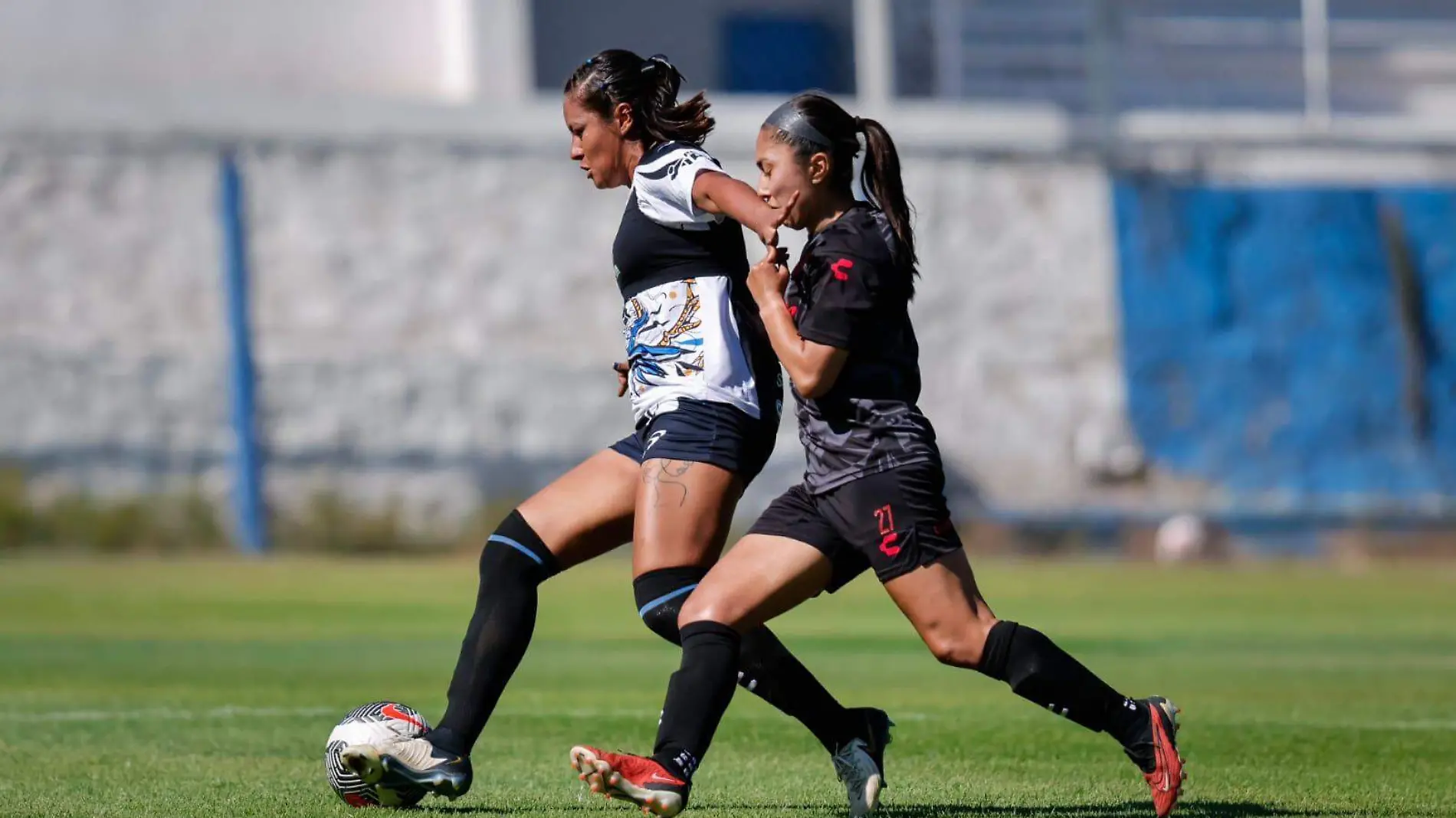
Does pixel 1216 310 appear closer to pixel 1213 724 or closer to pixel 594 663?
pixel 594 663

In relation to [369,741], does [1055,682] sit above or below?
above

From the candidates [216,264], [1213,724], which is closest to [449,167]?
[216,264]

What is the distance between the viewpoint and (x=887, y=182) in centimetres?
546

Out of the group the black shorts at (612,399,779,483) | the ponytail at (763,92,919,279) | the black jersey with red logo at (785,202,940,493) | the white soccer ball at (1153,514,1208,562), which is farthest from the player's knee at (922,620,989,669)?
the white soccer ball at (1153,514,1208,562)

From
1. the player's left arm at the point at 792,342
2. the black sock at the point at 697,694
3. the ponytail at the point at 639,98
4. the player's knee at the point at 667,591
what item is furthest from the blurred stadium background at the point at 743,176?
the player's left arm at the point at 792,342

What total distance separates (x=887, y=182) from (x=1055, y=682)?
135cm

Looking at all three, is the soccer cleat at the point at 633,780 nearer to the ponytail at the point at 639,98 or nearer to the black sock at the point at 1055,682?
the black sock at the point at 1055,682

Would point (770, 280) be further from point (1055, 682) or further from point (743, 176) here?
point (743, 176)

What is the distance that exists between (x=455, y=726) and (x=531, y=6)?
59.1 feet

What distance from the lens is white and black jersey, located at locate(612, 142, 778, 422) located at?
5734 millimetres

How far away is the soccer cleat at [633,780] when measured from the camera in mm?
4992

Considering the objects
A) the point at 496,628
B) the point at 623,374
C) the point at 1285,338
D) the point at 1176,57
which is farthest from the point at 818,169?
the point at 1176,57

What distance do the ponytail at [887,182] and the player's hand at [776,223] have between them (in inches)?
7.4

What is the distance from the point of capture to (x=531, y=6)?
2292 centimetres
